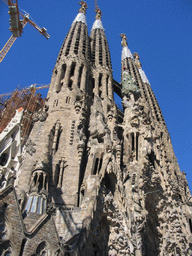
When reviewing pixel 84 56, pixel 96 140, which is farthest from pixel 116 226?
pixel 84 56

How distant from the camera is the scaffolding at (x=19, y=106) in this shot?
2345 cm

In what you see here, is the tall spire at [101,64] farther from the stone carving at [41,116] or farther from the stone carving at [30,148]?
the stone carving at [30,148]

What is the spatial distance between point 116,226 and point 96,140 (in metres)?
5.47

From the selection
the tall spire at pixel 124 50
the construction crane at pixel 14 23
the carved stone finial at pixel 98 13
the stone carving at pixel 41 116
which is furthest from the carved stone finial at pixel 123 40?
the stone carving at pixel 41 116

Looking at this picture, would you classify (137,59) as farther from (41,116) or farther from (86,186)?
(86,186)

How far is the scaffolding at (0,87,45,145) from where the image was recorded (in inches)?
923

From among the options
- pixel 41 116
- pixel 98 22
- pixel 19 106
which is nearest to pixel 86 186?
pixel 41 116

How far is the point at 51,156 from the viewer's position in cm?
1628

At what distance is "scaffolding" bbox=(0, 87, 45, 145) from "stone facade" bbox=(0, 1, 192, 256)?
13.9 ft

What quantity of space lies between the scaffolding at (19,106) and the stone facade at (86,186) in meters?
4.24

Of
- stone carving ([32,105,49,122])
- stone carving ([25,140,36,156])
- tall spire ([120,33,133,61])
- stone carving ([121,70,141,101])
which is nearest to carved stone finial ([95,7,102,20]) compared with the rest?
tall spire ([120,33,133,61])

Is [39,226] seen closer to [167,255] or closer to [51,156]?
[51,156]

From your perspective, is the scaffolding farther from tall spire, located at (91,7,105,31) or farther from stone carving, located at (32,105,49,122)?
tall spire, located at (91,7,105,31)

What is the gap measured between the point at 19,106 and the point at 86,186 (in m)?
15.8
